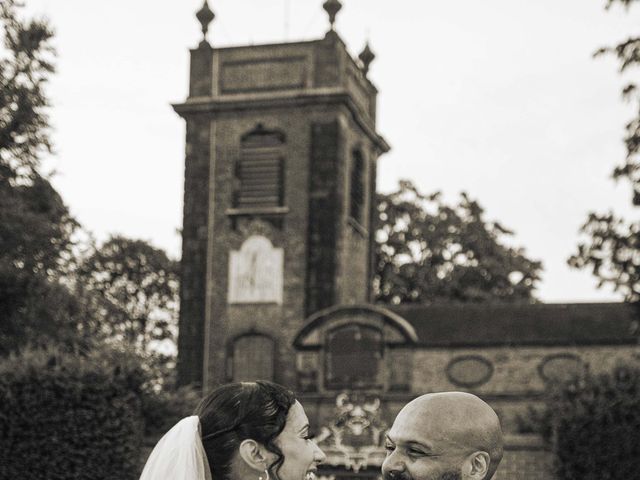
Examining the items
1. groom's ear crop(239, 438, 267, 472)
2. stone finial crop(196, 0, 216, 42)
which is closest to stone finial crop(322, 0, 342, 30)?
stone finial crop(196, 0, 216, 42)

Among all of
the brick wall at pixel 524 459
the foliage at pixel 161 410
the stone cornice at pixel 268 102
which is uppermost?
the stone cornice at pixel 268 102

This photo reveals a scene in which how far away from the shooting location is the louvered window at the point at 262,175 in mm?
38125

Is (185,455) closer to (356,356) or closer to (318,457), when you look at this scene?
(318,457)

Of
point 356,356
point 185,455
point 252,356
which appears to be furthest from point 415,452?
point 252,356

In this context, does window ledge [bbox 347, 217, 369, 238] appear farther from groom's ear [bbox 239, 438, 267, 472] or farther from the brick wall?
groom's ear [bbox 239, 438, 267, 472]

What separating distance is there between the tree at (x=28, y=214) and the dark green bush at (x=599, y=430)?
41.2 ft

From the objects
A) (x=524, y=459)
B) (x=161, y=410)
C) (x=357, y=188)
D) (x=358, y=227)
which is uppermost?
(x=357, y=188)

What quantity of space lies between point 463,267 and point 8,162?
71.5ft

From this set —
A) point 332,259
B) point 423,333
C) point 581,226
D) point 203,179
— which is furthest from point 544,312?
point 581,226

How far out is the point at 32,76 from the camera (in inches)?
1242

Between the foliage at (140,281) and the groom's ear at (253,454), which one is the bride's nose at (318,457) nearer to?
the groom's ear at (253,454)

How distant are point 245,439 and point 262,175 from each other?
3356 cm

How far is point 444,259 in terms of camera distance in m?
49.2

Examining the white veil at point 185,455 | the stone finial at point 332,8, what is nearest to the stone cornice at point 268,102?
the stone finial at point 332,8
